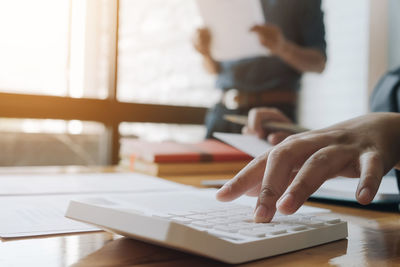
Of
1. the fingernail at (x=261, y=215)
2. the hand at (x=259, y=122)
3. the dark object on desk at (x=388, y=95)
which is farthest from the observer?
the dark object on desk at (x=388, y=95)

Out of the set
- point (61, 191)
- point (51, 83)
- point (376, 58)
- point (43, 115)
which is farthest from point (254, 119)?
point (376, 58)

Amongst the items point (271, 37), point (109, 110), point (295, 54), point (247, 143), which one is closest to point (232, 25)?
point (271, 37)

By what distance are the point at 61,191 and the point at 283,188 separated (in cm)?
42

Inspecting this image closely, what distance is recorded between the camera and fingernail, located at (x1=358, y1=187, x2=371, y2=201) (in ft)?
1.39

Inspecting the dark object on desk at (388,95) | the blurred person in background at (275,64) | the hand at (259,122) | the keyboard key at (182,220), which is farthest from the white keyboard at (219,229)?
the blurred person in background at (275,64)

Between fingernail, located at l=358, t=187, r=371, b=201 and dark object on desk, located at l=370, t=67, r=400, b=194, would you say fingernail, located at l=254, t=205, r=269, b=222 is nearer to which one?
fingernail, located at l=358, t=187, r=371, b=201

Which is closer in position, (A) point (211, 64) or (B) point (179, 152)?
(B) point (179, 152)

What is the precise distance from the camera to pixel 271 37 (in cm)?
162

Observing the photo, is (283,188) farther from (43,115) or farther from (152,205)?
(43,115)

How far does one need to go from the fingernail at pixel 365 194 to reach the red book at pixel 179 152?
629 millimetres

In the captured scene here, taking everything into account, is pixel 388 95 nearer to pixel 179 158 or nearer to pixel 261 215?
pixel 179 158

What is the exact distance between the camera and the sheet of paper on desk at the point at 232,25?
1.52m

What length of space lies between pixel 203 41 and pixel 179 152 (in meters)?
0.74

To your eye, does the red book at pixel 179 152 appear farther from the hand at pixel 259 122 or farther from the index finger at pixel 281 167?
the index finger at pixel 281 167
